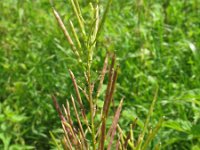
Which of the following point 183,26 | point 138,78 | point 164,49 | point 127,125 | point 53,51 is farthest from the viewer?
point 183,26

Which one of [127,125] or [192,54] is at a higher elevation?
[192,54]

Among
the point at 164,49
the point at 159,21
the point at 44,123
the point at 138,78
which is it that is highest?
the point at 159,21

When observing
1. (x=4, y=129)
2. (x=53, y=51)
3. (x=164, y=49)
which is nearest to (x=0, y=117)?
(x=4, y=129)

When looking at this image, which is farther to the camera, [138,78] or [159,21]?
[159,21]

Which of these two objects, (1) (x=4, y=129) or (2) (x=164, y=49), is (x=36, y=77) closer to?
(1) (x=4, y=129)

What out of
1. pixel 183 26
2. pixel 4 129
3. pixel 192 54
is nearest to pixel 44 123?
pixel 4 129

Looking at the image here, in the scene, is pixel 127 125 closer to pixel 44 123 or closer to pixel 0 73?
pixel 44 123

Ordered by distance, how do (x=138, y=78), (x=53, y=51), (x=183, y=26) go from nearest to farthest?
(x=138, y=78) → (x=53, y=51) → (x=183, y=26)
